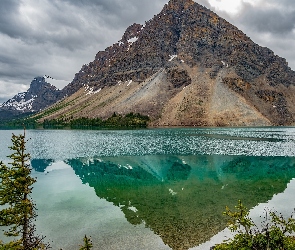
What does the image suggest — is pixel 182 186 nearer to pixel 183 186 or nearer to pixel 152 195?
pixel 183 186

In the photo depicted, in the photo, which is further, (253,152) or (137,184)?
(253,152)

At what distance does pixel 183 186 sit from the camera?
4162 centimetres

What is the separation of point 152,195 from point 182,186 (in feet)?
22.0

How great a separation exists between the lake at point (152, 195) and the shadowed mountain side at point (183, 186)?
0.09 m

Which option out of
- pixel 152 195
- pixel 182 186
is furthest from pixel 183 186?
pixel 152 195

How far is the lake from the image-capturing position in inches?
952

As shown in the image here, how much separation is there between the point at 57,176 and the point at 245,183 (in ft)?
112

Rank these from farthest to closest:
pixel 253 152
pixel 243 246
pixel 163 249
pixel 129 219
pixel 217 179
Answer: pixel 253 152 < pixel 217 179 < pixel 129 219 < pixel 163 249 < pixel 243 246

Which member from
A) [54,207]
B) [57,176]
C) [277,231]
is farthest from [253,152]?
[277,231]

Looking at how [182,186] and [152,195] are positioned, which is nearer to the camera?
[152,195]

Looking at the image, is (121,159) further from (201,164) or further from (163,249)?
(163,249)

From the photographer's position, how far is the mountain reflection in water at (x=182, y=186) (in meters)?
26.7

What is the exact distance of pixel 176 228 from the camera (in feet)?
83.5

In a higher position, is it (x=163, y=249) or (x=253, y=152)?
(x=253, y=152)
